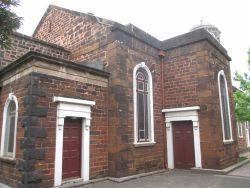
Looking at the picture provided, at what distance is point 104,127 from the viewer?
906cm

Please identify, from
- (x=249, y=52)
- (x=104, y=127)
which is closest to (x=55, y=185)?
(x=104, y=127)

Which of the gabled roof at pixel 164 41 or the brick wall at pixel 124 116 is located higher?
the gabled roof at pixel 164 41

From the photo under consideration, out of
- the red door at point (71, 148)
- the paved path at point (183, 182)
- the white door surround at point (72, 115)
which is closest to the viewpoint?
the white door surround at point (72, 115)

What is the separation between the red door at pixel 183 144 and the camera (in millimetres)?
10445

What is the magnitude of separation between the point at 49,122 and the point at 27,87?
121cm

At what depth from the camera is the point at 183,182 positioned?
8.22 metres

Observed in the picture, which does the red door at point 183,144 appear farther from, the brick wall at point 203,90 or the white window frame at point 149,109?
the white window frame at point 149,109

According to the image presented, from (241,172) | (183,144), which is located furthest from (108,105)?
(241,172)

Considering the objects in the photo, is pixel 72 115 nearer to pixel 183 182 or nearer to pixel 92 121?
pixel 92 121

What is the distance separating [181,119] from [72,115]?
Answer: 16.4 ft

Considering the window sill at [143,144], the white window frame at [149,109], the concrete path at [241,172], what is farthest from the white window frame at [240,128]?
the window sill at [143,144]

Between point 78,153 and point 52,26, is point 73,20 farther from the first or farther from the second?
point 78,153

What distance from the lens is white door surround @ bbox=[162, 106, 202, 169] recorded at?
10.1 m

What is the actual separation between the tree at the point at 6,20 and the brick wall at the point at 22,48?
323cm
